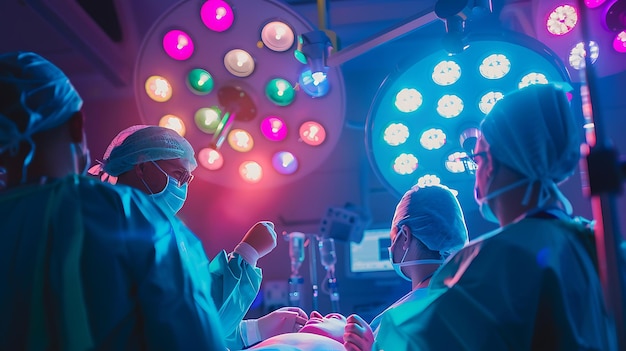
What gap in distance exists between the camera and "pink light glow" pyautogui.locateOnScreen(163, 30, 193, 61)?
9.70ft

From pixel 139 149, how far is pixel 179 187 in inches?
8.3

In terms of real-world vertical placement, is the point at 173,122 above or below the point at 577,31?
below

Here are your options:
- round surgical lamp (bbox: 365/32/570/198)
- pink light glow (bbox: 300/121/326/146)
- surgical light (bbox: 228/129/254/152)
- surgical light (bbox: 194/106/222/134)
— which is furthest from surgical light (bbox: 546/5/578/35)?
surgical light (bbox: 194/106/222/134)

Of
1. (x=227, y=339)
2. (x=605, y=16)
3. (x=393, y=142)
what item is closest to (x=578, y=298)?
(x=227, y=339)

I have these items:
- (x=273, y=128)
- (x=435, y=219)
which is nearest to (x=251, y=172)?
(x=273, y=128)

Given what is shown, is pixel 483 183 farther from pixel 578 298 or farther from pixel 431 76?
pixel 431 76

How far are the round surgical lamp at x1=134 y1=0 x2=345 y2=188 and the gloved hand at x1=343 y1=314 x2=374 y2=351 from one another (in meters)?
1.25

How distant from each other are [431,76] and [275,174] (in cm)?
101

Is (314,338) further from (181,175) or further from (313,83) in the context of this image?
(313,83)

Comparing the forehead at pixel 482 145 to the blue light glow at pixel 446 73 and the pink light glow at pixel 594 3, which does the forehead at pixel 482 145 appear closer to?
the blue light glow at pixel 446 73

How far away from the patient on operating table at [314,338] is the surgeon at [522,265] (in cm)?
39

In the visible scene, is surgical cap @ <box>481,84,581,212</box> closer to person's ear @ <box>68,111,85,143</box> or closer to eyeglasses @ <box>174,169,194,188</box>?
person's ear @ <box>68,111,85,143</box>

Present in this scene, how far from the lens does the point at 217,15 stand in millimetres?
2871

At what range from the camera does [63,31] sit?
3039 millimetres
